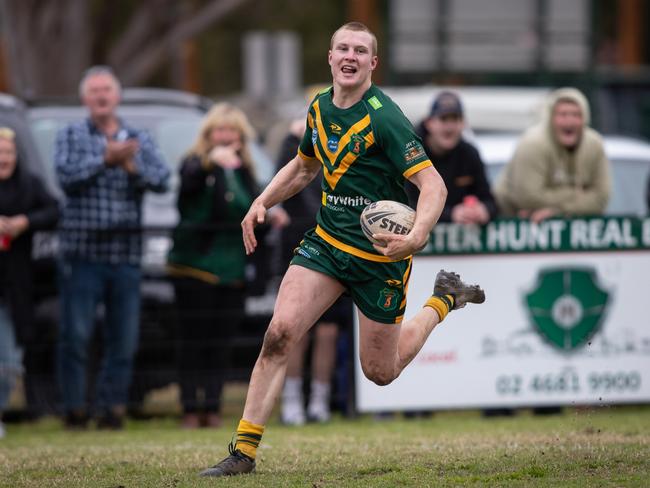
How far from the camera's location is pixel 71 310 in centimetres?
1196

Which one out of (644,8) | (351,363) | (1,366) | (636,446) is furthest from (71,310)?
(644,8)

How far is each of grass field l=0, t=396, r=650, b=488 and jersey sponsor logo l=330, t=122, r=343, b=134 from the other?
1886 mm

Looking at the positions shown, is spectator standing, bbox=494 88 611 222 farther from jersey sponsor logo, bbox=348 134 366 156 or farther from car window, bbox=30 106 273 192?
jersey sponsor logo, bbox=348 134 366 156

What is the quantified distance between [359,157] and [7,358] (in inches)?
196

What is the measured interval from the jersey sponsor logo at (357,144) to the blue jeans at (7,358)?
16.0 feet

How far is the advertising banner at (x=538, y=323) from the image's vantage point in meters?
12.3

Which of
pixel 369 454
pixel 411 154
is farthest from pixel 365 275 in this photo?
pixel 369 454

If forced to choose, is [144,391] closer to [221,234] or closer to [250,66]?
[221,234]

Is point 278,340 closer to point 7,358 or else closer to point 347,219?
point 347,219

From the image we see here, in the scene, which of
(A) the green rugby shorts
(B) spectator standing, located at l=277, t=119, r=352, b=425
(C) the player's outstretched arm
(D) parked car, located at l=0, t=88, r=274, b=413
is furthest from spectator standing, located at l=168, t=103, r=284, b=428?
(A) the green rugby shorts

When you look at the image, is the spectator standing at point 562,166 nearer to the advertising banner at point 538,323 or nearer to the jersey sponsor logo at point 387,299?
the advertising banner at point 538,323

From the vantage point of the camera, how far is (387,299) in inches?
330

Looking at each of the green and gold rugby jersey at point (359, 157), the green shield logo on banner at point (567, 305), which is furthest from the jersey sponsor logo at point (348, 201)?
the green shield logo on banner at point (567, 305)

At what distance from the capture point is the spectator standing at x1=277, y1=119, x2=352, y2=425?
12.3m
